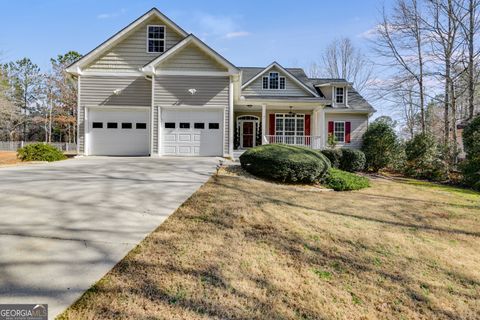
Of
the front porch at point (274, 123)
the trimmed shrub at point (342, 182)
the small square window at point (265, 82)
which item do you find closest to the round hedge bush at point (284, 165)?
→ the trimmed shrub at point (342, 182)

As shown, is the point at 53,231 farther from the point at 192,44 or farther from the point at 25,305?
the point at 192,44

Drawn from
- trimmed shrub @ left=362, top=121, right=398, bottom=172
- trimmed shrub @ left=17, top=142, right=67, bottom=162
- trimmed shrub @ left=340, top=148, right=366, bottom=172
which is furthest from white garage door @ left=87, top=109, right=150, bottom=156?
trimmed shrub @ left=362, top=121, right=398, bottom=172

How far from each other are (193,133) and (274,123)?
22.6 feet

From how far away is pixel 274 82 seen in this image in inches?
748

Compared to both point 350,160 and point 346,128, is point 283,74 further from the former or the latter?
point 350,160

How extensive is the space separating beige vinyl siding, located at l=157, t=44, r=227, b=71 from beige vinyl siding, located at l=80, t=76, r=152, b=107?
1.89 meters

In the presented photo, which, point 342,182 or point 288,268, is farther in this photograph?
point 342,182

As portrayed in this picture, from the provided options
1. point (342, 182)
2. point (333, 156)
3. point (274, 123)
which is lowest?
point (342, 182)

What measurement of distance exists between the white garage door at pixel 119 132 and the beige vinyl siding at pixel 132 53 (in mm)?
2194

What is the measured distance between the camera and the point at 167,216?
5.04 meters

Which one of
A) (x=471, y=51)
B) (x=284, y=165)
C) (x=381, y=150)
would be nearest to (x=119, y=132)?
(x=284, y=165)

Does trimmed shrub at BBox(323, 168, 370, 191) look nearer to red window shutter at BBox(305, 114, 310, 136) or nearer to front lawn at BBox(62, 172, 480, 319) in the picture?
front lawn at BBox(62, 172, 480, 319)

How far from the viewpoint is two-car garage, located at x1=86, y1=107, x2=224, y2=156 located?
14109 millimetres

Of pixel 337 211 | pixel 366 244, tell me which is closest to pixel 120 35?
pixel 337 211
